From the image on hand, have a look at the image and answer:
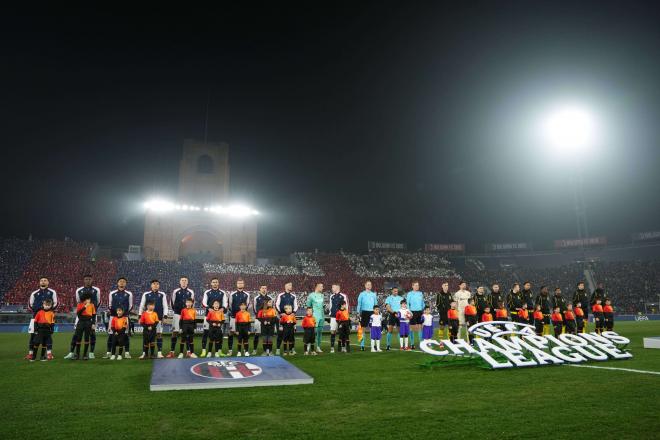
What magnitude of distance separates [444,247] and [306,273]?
27.8 meters

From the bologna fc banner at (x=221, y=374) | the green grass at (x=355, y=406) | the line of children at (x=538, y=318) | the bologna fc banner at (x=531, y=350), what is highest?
the line of children at (x=538, y=318)

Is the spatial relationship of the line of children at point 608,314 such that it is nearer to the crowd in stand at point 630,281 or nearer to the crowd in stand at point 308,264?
the crowd in stand at point 630,281

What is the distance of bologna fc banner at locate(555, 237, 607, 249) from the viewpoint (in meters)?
56.5

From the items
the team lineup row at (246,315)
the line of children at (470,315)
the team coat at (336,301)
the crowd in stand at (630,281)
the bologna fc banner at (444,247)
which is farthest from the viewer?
the bologna fc banner at (444,247)

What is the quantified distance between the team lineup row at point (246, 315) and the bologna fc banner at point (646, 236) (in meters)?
47.0

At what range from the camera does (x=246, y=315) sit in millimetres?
11180

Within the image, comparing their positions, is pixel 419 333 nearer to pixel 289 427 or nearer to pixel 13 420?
pixel 289 427

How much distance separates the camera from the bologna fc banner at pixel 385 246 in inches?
2486

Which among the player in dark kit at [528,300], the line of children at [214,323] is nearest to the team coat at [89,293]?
the line of children at [214,323]

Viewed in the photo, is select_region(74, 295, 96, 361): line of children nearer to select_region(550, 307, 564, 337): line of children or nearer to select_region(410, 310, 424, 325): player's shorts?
select_region(410, 310, 424, 325): player's shorts

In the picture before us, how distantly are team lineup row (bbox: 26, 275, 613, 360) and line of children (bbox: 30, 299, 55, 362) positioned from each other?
20 millimetres

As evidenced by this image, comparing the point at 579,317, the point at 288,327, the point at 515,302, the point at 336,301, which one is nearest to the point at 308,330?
the point at 288,327

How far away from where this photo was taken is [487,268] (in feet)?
201

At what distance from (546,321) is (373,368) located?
970 centimetres
